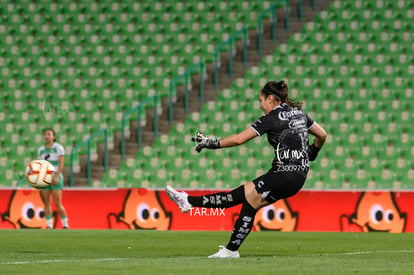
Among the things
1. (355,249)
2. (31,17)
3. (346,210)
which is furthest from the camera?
(31,17)

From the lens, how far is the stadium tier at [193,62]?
21.8 m

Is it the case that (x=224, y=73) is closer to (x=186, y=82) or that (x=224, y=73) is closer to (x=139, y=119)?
(x=186, y=82)

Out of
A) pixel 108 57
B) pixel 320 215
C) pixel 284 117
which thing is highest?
pixel 108 57

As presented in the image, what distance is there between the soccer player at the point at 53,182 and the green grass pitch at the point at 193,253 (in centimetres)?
185

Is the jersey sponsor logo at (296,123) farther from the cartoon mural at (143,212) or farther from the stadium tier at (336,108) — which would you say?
the stadium tier at (336,108)

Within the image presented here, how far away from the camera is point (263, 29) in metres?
25.5

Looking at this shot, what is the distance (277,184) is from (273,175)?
0.37 feet

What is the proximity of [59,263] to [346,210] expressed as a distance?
9.48 metres

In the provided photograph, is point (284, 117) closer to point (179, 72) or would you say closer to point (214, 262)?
point (214, 262)

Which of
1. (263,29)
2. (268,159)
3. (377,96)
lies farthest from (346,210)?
(263,29)

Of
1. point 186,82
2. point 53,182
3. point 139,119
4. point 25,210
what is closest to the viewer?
point 53,182

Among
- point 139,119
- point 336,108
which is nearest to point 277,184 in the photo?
point 336,108

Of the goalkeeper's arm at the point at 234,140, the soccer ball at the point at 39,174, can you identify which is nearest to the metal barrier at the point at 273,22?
the soccer ball at the point at 39,174

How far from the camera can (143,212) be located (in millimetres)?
18422
